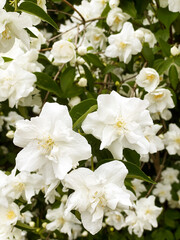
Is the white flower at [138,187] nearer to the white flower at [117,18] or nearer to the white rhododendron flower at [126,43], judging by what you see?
the white rhododendron flower at [126,43]

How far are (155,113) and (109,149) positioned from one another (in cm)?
80

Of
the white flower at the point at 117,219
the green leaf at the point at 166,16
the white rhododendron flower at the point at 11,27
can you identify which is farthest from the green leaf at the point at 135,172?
the white flower at the point at 117,219

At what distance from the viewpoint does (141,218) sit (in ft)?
6.11

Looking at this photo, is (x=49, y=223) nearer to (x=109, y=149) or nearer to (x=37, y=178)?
(x=37, y=178)

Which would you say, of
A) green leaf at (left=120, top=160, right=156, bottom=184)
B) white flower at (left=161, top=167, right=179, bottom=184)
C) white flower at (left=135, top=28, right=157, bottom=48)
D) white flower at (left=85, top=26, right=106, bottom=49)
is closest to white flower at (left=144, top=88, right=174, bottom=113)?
white flower at (left=135, top=28, right=157, bottom=48)

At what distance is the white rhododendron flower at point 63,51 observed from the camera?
1.45 metres

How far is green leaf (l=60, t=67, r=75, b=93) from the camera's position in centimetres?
150

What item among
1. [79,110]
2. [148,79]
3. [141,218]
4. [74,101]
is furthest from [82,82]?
[141,218]

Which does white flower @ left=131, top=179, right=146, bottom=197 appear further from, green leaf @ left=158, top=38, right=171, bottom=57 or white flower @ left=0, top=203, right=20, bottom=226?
white flower @ left=0, top=203, right=20, bottom=226

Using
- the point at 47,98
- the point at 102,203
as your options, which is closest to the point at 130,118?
the point at 102,203

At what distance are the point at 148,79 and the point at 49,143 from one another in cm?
70

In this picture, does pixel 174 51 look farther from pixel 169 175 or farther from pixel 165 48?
pixel 169 175

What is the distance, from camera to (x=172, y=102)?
63.0 inches

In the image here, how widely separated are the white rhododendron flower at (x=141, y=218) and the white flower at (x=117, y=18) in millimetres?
951
